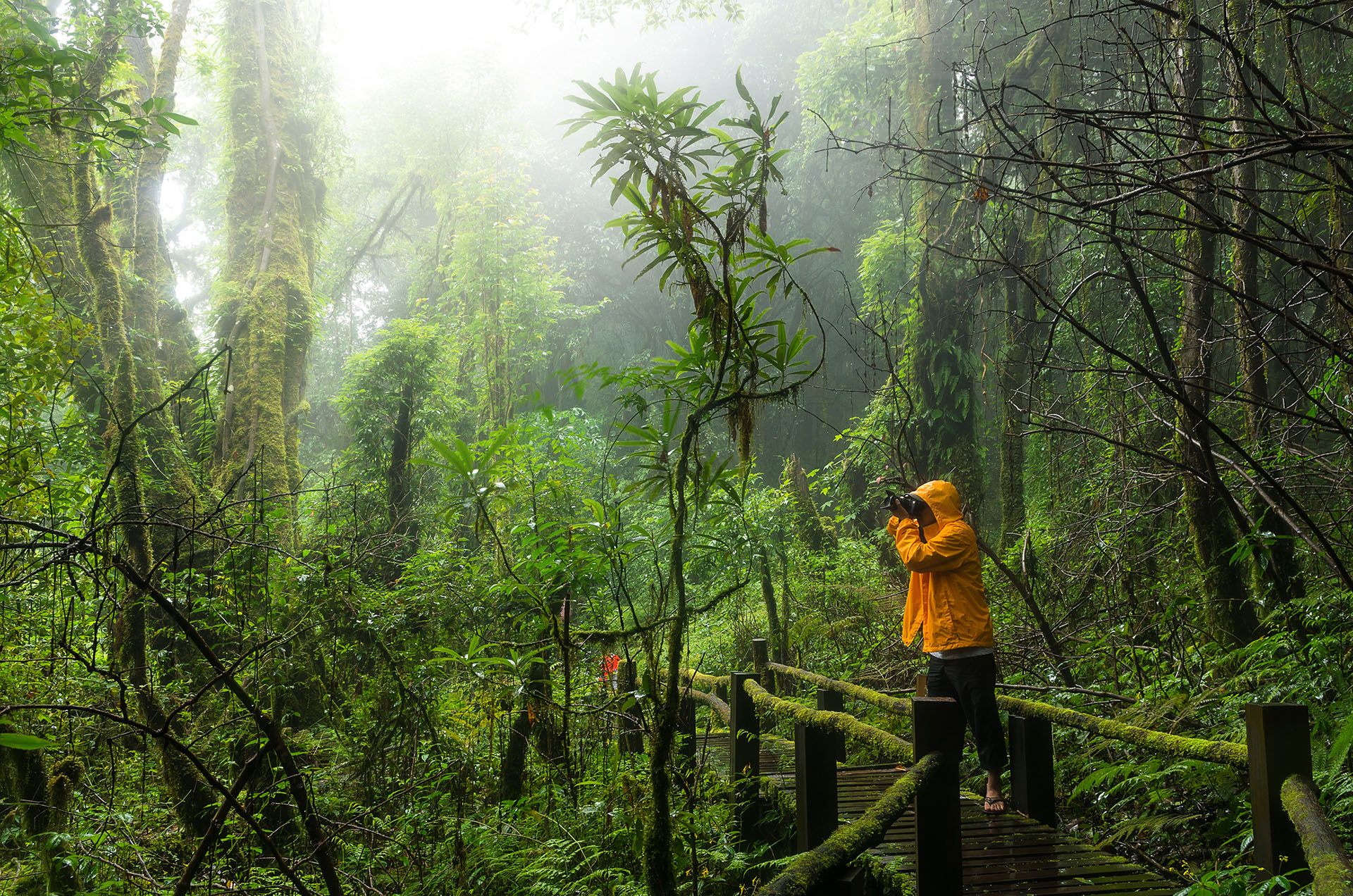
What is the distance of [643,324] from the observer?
27500mm

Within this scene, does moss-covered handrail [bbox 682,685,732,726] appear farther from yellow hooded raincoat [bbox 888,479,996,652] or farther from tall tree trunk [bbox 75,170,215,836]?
tall tree trunk [bbox 75,170,215,836]

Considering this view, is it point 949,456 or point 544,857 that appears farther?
point 949,456

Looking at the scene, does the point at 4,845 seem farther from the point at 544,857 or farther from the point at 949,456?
the point at 949,456

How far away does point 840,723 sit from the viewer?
392cm

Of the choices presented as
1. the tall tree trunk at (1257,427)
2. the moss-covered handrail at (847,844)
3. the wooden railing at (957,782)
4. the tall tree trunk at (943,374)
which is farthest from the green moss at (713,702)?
the tall tree trunk at (943,374)

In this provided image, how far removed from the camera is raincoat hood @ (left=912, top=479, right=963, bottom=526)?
4.62 meters

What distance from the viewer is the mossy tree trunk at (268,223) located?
43.7ft

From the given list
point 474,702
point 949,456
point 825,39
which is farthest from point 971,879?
point 825,39

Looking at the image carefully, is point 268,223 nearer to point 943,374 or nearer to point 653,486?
point 943,374

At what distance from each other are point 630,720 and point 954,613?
2.30m

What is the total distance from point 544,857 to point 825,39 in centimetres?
1638

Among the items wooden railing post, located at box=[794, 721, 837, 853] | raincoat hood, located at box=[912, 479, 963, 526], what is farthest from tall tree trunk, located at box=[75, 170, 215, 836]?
raincoat hood, located at box=[912, 479, 963, 526]

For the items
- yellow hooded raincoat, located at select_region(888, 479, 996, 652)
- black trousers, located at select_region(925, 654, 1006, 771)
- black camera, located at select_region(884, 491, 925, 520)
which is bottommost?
black trousers, located at select_region(925, 654, 1006, 771)

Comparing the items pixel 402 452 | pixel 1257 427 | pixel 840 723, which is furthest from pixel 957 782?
pixel 402 452
